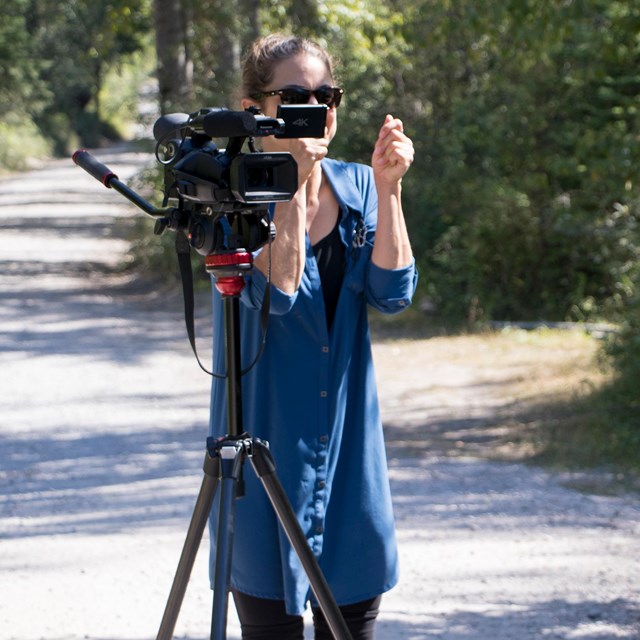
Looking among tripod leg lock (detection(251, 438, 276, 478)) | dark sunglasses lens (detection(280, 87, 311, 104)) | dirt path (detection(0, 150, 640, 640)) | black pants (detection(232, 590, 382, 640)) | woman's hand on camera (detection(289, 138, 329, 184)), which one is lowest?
dirt path (detection(0, 150, 640, 640))

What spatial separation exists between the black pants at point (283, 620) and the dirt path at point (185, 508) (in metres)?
1.57

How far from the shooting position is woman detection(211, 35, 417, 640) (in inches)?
105

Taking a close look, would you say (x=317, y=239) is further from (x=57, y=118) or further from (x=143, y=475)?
(x=57, y=118)

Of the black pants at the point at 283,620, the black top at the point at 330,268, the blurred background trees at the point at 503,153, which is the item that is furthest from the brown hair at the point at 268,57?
the blurred background trees at the point at 503,153

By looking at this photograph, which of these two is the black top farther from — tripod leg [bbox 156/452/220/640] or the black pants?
the black pants

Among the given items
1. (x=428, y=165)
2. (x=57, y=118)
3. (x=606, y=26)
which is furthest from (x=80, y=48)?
(x=606, y=26)

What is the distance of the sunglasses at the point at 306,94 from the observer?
2.64m

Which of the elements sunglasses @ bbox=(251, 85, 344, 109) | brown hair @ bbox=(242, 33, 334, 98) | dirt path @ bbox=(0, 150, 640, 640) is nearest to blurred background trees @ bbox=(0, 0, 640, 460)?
dirt path @ bbox=(0, 150, 640, 640)

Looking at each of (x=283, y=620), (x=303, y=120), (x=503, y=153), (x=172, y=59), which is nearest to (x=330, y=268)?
(x=303, y=120)

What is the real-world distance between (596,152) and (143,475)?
489 centimetres

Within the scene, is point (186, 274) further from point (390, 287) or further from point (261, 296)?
point (390, 287)

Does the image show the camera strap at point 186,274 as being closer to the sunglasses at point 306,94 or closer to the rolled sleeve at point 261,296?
the rolled sleeve at point 261,296

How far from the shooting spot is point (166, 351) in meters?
10.3

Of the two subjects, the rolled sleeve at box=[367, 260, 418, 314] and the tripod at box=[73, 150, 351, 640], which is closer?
the tripod at box=[73, 150, 351, 640]
